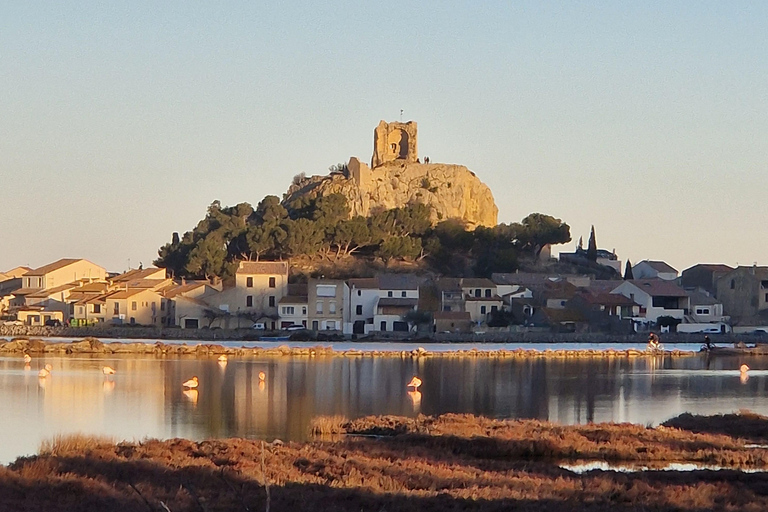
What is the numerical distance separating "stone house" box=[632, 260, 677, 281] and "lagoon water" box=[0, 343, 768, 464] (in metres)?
45.6

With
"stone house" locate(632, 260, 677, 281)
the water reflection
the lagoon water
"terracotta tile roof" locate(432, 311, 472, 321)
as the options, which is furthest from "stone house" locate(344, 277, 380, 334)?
"stone house" locate(632, 260, 677, 281)

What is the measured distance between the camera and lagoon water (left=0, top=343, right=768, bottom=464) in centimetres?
2700

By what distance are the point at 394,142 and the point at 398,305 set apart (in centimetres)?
6034

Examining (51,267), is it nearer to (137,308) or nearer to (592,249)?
(137,308)

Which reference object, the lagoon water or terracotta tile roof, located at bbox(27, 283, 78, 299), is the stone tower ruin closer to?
terracotta tile roof, located at bbox(27, 283, 78, 299)

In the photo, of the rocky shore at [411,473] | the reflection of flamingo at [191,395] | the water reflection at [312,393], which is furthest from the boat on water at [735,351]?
the rocky shore at [411,473]

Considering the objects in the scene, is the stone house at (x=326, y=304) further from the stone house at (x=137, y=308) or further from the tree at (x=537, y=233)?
the tree at (x=537, y=233)

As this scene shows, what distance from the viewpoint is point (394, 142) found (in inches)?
5340

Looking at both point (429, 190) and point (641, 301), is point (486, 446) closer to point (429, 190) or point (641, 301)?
point (641, 301)

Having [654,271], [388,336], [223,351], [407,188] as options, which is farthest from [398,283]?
[407,188]

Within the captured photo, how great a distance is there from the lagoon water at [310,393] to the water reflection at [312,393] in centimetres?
4

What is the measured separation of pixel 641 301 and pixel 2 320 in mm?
46378

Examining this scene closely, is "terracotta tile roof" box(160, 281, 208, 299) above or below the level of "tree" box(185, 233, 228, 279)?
below

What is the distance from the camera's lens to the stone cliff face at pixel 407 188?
122625 millimetres
